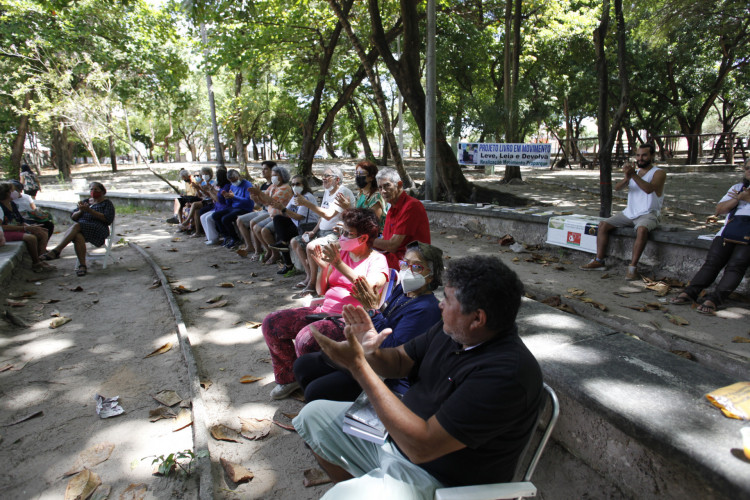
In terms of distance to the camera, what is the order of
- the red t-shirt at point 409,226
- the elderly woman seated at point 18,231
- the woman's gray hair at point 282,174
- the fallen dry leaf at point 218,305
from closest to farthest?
the red t-shirt at point 409,226, the fallen dry leaf at point 218,305, the woman's gray hair at point 282,174, the elderly woman seated at point 18,231

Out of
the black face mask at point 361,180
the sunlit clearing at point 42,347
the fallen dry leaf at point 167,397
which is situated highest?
the black face mask at point 361,180

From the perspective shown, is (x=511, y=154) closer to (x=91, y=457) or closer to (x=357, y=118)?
(x=91, y=457)

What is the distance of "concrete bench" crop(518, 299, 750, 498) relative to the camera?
5.73 feet

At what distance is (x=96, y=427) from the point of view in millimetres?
2982

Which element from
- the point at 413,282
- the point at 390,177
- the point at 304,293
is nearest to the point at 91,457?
the point at 413,282

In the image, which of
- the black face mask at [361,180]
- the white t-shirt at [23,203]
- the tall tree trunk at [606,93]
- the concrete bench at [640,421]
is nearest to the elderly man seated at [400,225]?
the black face mask at [361,180]

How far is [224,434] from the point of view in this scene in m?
2.87

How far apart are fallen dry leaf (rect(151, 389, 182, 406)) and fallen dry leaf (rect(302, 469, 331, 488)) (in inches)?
49.4

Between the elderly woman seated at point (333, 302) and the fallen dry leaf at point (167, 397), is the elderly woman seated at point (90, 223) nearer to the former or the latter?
the fallen dry leaf at point (167, 397)

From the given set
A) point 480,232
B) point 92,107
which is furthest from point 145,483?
point 92,107

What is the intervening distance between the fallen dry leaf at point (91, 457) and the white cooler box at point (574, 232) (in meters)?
5.55

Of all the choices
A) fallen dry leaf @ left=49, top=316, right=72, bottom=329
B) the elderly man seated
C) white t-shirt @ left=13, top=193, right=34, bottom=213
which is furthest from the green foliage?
white t-shirt @ left=13, top=193, right=34, bottom=213

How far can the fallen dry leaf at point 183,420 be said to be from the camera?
9.55 ft

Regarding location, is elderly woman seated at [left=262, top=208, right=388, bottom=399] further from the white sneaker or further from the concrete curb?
the concrete curb
